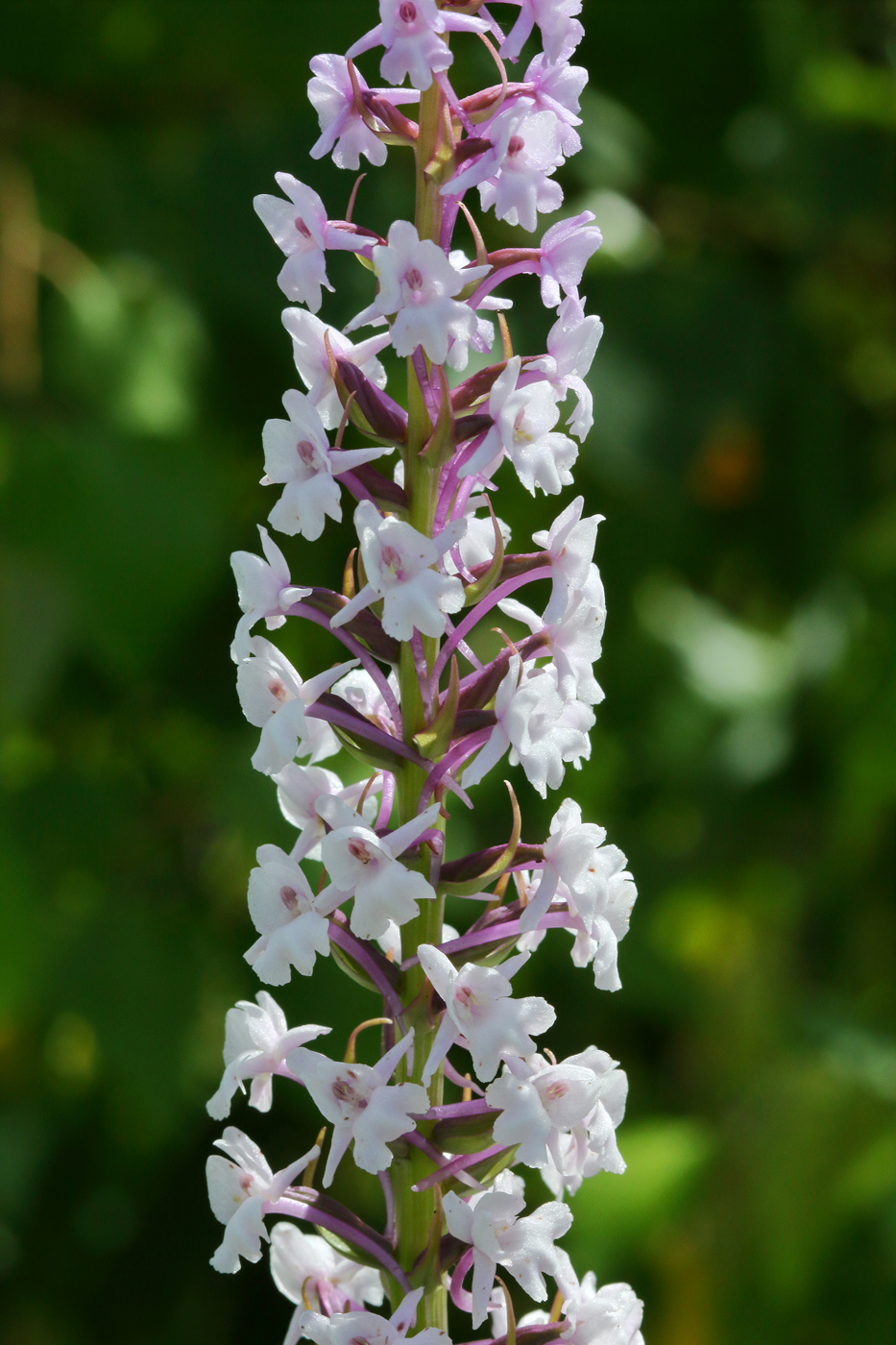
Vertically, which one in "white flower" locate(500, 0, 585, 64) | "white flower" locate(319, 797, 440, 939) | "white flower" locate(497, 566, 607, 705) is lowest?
"white flower" locate(319, 797, 440, 939)

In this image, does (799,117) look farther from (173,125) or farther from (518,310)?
(173,125)

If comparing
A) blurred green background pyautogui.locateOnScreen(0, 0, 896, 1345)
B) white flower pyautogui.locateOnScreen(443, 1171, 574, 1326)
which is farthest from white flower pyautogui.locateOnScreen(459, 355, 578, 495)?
blurred green background pyautogui.locateOnScreen(0, 0, 896, 1345)

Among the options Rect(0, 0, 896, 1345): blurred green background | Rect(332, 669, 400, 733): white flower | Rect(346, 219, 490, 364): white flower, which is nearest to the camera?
Rect(346, 219, 490, 364): white flower

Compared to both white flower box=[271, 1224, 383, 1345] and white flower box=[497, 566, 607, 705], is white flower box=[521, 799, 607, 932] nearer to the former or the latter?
white flower box=[497, 566, 607, 705]

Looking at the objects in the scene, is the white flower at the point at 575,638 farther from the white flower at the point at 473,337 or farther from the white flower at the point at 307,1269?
the white flower at the point at 307,1269

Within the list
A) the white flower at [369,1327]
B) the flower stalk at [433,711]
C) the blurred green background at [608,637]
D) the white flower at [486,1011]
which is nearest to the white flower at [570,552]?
the flower stalk at [433,711]
